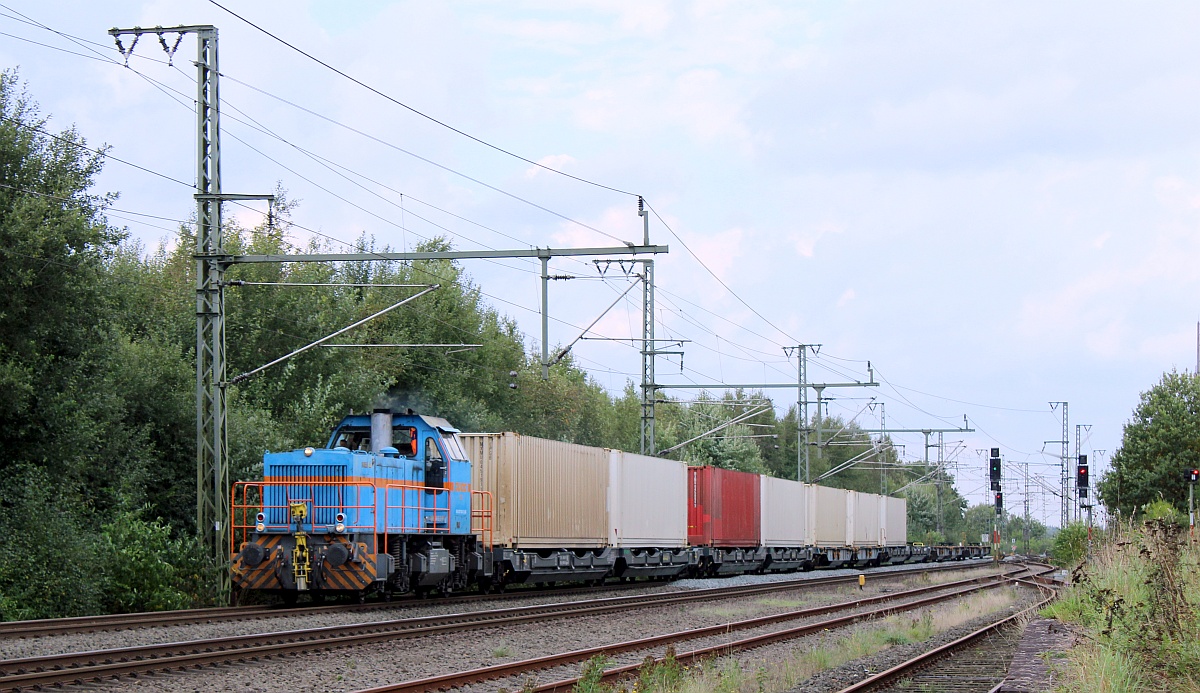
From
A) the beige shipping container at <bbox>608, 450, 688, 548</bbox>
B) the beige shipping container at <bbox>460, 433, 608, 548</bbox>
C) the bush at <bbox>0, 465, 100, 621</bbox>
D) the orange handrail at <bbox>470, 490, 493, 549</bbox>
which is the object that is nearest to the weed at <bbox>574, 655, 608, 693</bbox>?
the bush at <bbox>0, 465, 100, 621</bbox>

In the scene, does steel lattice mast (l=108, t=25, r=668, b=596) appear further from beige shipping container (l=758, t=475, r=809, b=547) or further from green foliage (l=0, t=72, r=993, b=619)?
beige shipping container (l=758, t=475, r=809, b=547)

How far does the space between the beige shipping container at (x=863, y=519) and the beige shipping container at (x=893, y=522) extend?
1354mm

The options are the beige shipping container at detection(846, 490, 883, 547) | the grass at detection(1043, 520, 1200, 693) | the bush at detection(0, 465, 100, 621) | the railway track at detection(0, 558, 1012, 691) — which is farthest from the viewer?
the beige shipping container at detection(846, 490, 883, 547)

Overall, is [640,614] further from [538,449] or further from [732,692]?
[732,692]

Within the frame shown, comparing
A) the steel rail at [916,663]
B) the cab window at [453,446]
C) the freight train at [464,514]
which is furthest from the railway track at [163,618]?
the steel rail at [916,663]

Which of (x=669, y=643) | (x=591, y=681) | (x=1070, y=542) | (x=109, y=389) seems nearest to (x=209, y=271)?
(x=109, y=389)

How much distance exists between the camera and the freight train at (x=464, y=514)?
19.0 meters

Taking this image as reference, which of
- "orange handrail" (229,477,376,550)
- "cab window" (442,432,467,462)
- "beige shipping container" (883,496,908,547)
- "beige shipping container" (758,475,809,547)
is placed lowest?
"beige shipping container" (883,496,908,547)

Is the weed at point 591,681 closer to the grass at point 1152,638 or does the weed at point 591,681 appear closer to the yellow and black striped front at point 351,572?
the grass at point 1152,638

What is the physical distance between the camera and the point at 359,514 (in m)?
19.2

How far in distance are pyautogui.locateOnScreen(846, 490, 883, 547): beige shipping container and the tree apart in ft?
33.4

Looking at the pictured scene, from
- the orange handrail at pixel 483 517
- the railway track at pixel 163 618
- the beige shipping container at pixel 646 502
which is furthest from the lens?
the beige shipping container at pixel 646 502

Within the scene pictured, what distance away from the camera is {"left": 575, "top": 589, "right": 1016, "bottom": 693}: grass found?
11.5 meters

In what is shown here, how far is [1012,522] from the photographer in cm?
14712
